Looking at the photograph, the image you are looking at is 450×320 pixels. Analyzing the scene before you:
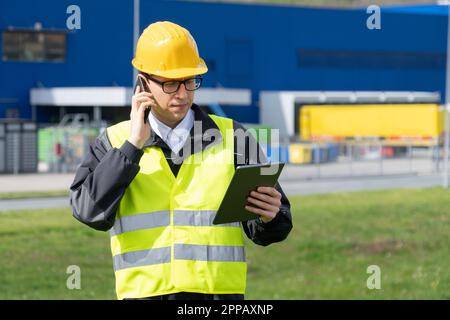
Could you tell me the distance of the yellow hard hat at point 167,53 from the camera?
5.28m

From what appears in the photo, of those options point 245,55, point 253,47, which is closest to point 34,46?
point 245,55

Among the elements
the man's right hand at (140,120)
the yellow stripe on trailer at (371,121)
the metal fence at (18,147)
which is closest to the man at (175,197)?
the man's right hand at (140,120)

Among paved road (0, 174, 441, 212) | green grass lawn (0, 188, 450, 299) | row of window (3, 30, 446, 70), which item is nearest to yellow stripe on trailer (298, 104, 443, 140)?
row of window (3, 30, 446, 70)

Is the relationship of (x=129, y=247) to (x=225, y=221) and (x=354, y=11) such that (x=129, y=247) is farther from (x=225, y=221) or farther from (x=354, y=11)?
(x=354, y=11)

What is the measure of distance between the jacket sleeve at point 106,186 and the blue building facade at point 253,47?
39.4 meters

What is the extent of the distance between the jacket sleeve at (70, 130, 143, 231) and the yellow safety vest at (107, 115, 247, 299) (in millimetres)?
193

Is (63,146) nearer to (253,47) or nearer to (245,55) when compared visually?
(245,55)

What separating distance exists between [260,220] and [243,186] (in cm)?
28

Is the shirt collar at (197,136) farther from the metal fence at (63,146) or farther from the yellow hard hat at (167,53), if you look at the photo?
the metal fence at (63,146)

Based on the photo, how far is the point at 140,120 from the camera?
16.8ft

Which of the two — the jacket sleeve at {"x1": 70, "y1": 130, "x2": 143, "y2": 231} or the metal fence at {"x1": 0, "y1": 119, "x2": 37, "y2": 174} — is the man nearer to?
the jacket sleeve at {"x1": 70, "y1": 130, "x2": 143, "y2": 231}

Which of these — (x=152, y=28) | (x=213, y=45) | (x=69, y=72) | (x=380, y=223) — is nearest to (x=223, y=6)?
(x=213, y=45)

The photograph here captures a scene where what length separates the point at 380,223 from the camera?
75.4 feet

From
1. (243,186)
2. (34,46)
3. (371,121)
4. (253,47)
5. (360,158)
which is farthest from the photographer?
(253,47)
